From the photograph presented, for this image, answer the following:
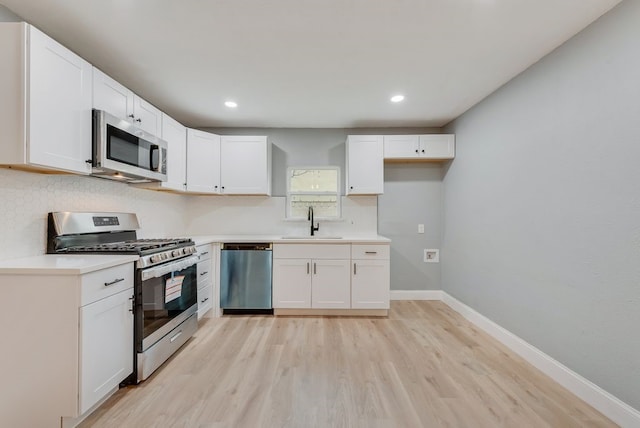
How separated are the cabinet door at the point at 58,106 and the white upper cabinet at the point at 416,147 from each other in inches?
122

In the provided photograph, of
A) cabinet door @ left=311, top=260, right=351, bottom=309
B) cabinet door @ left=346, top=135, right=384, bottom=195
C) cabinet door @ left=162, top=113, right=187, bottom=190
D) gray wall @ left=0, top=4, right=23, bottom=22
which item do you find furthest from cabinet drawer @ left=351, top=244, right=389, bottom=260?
gray wall @ left=0, top=4, right=23, bottom=22

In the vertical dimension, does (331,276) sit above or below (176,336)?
above

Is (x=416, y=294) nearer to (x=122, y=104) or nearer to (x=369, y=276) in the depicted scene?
(x=369, y=276)

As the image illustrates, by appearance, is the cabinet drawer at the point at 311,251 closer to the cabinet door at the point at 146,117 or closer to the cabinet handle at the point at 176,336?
the cabinet handle at the point at 176,336

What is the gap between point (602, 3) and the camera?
5.41ft

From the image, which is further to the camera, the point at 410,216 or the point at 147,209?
the point at 410,216

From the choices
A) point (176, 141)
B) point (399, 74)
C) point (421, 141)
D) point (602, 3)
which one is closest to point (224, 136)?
point (176, 141)

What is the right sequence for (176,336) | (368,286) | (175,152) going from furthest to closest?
(368,286)
(175,152)
(176,336)

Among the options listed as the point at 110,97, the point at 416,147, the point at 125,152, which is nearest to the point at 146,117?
the point at 110,97

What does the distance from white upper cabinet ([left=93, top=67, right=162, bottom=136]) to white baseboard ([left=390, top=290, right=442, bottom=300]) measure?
3.58 meters

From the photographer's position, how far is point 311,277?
10.8 ft

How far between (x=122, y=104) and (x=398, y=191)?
10.9 ft

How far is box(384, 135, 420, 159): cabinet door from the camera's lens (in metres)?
3.69

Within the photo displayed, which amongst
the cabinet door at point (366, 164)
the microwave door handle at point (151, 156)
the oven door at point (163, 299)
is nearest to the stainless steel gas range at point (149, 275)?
the oven door at point (163, 299)
